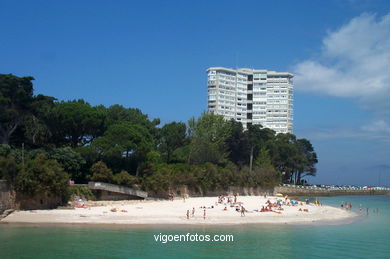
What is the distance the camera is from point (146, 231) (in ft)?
98.3

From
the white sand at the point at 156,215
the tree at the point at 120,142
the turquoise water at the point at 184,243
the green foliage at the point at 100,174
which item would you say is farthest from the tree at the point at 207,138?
the turquoise water at the point at 184,243

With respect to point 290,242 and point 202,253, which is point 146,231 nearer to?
point 202,253

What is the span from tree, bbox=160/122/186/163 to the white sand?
24.7 meters

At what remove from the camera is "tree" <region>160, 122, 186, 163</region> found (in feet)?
229

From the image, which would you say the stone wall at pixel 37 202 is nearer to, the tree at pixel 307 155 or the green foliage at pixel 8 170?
the green foliage at pixel 8 170

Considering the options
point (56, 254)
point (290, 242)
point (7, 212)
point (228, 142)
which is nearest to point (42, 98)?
point (7, 212)

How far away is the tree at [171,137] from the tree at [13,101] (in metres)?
25.7

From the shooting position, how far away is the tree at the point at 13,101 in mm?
46406

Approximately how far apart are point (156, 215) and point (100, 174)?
9294 millimetres

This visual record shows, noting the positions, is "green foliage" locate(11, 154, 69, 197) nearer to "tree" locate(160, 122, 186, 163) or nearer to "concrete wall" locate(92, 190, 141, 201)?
"concrete wall" locate(92, 190, 141, 201)

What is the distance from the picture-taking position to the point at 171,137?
69688 mm

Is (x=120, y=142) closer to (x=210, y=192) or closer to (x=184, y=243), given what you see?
(x=210, y=192)

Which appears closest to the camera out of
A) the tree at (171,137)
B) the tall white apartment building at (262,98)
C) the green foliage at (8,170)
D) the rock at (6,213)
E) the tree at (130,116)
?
the rock at (6,213)

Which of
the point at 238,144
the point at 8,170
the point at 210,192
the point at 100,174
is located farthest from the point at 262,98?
the point at 8,170
